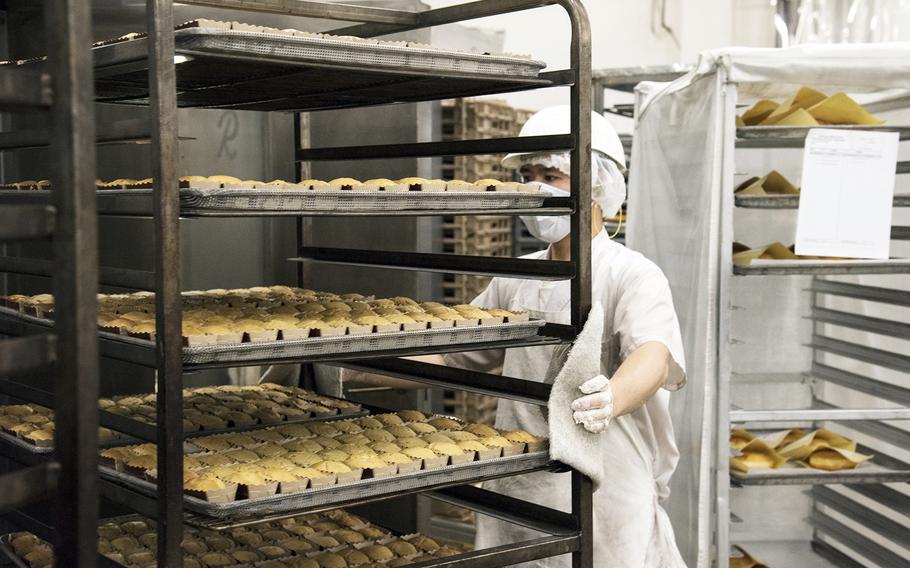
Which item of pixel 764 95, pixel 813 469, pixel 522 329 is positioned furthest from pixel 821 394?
pixel 522 329

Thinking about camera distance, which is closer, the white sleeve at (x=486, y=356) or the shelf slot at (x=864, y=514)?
the white sleeve at (x=486, y=356)

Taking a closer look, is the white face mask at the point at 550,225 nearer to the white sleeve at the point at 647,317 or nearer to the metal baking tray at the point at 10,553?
the white sleeve at the point at 647,317

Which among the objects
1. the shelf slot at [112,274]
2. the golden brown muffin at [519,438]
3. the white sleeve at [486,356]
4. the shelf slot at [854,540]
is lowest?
the shelf slot at [854,540]

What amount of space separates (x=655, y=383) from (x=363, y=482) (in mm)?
908

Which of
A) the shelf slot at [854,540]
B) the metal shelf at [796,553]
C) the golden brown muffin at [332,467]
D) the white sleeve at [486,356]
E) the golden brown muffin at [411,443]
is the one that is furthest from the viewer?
the metal shelf at [796,553]

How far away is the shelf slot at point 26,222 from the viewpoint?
1183 millimetres

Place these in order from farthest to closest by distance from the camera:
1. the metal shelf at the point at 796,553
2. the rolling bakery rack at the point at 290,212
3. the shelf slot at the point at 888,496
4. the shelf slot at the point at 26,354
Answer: the metal shelf at the point at 796,553 < the shelf slot at the point at 888,496 < the rolling bakery rack at the point at 290,212 < the shelf slot at the point at 26,354

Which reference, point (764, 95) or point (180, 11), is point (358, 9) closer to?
point (180, 11)

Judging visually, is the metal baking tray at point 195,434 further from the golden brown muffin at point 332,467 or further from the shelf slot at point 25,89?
the shelf slot at point 25,89

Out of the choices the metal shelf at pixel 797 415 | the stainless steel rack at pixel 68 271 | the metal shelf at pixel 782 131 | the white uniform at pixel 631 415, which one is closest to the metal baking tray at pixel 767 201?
the metal shelf at pixel 782 131

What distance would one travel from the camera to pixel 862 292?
4.21 meters

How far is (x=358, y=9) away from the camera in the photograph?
246cm

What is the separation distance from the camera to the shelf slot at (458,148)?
2266mm

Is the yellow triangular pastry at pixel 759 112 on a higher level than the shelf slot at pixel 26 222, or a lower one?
higher
